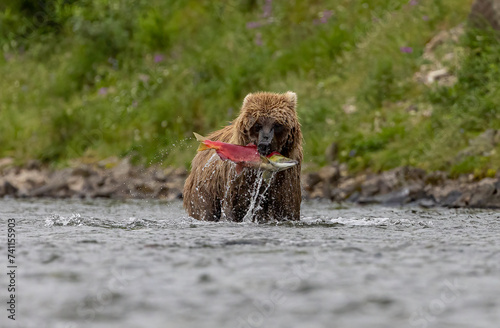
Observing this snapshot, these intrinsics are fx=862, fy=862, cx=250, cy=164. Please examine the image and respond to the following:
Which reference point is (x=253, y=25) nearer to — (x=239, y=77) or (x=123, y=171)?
(x=239, y=77)

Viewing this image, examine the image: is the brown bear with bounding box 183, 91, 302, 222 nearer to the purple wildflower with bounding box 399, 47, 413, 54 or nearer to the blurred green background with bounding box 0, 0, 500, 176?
the blurred green background with bounding box 0, 0, 500, 176

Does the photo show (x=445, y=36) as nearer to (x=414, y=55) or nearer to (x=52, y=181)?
(x=414, y=55)

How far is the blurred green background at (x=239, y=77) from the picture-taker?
15414 millimetres

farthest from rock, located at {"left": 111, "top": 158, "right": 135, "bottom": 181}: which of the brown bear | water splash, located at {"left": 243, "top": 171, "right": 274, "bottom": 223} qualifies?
water splash, located at {"left": 243, "top": 171, "right": 274, "bottom": 223}

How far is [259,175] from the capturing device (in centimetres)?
883

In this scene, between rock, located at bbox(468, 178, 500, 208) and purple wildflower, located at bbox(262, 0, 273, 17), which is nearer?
rock, located at bbox(468, 178, 500, 208)

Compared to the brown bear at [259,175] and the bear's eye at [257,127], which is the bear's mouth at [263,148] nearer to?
the brown bear at [259,175]

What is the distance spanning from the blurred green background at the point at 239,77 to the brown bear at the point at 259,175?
5224 mm

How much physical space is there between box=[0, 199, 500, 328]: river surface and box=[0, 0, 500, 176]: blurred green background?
666 cm

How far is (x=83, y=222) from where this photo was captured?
903 centimetres

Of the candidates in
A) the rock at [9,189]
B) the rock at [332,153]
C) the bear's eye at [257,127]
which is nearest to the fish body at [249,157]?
the bear's eye at [257,127]

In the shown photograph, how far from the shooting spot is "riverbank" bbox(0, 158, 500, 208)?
12883mm

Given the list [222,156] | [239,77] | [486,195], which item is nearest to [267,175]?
[222,156]

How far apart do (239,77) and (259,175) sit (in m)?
10.7
